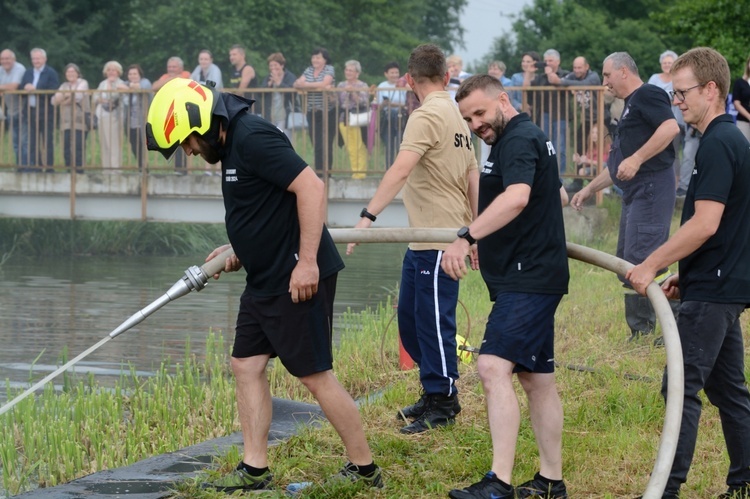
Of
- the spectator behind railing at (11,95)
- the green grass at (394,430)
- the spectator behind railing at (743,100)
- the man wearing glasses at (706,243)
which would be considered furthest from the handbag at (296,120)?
the man wearing glasses at (706,243)

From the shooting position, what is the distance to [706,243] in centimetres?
533

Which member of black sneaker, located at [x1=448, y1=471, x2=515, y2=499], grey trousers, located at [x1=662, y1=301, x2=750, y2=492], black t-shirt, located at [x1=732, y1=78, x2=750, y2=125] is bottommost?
black sneaker, located at [x1=448, y1=471, x2=515, y2=499]

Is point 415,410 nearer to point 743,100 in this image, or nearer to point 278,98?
point 743,100

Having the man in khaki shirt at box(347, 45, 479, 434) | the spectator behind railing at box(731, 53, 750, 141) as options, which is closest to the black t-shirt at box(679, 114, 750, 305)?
the man in khaki shirt at box(347, 45, 479, 434)

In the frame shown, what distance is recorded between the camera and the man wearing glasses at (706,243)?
17.0ft

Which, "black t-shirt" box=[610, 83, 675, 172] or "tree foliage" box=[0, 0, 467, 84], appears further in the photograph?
"tree foliage" box=[0, 0, 467, 84]

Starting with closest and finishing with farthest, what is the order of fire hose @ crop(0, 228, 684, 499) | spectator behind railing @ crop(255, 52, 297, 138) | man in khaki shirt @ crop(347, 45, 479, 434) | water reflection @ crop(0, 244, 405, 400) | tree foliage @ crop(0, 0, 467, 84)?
fire hose @ crop(0, 228, 684, 499), man in khaki shirt @ crop(347, 45, 479, 434), water reflection @ crop(0, 244, 405, 400), spectator behind railing @ crop(255, 52, 297, 138), tree foliage @ crop(0, 0, 467, 84)

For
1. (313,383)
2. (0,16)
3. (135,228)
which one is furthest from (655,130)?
(0,16)

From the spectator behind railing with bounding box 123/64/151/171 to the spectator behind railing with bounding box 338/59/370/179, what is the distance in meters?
2.95

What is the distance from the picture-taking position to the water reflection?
41.1ft

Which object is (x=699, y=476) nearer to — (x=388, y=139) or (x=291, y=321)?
(x=291, y=321)

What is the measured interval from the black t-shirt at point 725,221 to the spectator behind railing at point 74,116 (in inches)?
565

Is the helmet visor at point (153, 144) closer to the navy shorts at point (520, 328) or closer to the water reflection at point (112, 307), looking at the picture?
the navy shorts at point (520, 328)

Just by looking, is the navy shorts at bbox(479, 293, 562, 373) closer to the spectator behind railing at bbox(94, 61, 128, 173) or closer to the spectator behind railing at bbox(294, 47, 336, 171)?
the spectator behind railing at bbox(294, 47, 336, 171)
